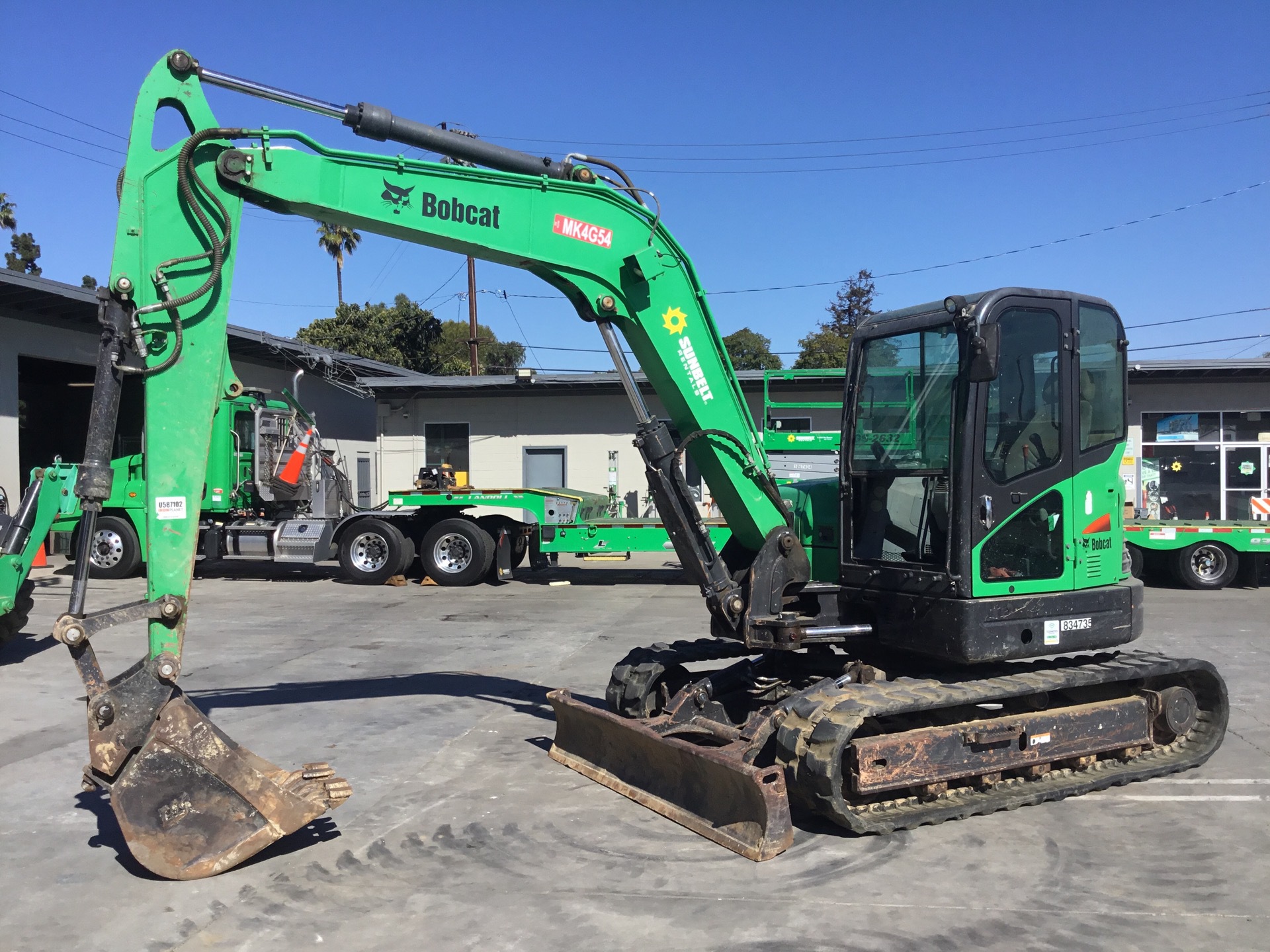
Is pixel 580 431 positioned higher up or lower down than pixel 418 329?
lower down

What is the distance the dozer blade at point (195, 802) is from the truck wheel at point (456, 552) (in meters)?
11.9

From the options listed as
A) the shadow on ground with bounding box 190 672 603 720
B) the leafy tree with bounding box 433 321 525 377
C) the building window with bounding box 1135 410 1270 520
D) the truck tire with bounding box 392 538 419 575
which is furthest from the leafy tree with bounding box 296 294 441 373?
the shadow on ground with bounding box 190 672 603 720

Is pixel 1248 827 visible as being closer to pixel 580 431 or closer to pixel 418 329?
pixel 580 431

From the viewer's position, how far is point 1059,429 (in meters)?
5.95

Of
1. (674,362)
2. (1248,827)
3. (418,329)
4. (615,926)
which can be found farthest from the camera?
(418,329)

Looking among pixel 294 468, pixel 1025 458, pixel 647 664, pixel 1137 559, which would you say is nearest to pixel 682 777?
pixel 647 664

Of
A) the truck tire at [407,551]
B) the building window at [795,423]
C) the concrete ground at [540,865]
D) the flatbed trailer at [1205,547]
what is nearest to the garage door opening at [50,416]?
the truck tire at [407,551]

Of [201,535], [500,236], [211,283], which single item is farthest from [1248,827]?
[201,535]

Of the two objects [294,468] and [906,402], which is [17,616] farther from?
[906,402]

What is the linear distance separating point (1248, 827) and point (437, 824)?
14.8ft

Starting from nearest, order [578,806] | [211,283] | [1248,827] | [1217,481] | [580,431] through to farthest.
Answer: [211,283] → [1248,827] → [578,806] → [1217,481] → [580,431]

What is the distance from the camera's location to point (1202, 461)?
23609 mm

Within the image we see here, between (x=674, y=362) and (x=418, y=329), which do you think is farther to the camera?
(x=418, y=329)

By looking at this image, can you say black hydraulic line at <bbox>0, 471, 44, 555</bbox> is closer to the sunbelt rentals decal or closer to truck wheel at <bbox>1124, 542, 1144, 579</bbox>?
the sunbelt rentals decal
